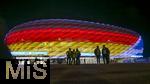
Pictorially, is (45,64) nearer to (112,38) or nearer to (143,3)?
(143,3)

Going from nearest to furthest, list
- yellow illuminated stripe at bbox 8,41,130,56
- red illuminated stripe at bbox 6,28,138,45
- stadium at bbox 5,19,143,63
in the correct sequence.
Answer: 1. stadium at bbox 5,19,143,63
2. yellow illuminated stripe at bbox 8,41,130,56
3. red illuminated stripe at bbox 6,28,138,45

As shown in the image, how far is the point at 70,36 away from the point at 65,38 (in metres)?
0.99

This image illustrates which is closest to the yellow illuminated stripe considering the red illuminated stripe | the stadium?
the stadium

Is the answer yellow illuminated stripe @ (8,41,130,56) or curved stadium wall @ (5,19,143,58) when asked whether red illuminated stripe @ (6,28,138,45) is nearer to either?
curved stadium wall @ (5,19,143,58)

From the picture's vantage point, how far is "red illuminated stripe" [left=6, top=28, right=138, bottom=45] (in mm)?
61188

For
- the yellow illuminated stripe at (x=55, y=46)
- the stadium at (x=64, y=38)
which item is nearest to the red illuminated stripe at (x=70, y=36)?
the stadium at (x=64, y=38)

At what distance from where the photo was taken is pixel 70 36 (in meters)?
63.2

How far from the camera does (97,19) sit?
165 ft

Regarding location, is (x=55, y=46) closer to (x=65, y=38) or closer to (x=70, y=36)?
(x=65, y=38)

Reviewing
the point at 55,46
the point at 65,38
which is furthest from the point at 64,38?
the point at 55,46

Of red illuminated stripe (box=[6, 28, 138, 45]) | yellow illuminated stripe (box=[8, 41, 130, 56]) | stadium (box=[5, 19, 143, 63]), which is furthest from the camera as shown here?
red illuminated stripe (box=[6, 28, 138, 45])

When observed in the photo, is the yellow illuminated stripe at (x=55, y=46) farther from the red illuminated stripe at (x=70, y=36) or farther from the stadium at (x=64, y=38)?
the red illuminated stripe at (x=70, y=36)

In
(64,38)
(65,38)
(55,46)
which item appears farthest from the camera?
(65,38)

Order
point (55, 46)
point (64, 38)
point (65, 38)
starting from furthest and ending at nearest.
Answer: point (65, 38) < point (64, 38) < point (55, 46)
